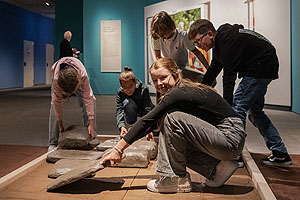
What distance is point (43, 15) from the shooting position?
18.6 m

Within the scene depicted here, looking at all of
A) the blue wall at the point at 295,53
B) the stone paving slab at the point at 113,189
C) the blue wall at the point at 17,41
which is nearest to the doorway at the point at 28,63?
the blue wall at the point at 17,41

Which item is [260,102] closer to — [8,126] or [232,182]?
[232,182]

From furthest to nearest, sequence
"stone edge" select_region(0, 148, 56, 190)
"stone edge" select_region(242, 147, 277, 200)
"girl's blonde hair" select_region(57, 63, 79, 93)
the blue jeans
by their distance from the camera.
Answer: "girl's blonde hair" select_region(57, 63, 79, 93)
the blue jeans
"stone edge" select_region(0, 148, 56, 190)
"stone edge" select_region(242, 147, 277, 200)

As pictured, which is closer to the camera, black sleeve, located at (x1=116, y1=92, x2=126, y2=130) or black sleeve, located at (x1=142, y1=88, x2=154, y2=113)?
black sleeve, located at (x1=116, y1=92, x2=126, y2=130)

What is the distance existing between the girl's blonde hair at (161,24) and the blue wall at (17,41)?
12.9 meters

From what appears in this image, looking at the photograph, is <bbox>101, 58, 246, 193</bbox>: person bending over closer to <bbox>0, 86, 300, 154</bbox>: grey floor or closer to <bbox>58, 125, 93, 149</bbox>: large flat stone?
<bbox>58, 125, 93, 149</bbox>: large flat stone

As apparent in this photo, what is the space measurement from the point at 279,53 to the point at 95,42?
652 cm

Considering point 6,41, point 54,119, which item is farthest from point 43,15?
point 54,119

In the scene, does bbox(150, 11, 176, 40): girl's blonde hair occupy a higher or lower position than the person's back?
higher

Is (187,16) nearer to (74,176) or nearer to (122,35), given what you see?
(122,35)

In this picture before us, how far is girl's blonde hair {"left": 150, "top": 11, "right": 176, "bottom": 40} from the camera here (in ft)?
9.60

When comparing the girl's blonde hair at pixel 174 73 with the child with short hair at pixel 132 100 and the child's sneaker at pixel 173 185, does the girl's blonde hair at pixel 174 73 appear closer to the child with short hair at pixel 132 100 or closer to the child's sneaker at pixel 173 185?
the child's sneaker at pixel 173 185

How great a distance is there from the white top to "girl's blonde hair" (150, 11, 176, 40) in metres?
0.18

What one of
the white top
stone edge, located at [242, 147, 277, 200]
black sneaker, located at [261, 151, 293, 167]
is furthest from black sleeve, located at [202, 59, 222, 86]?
black sneaker, located at [261, 151, 293, 167]
